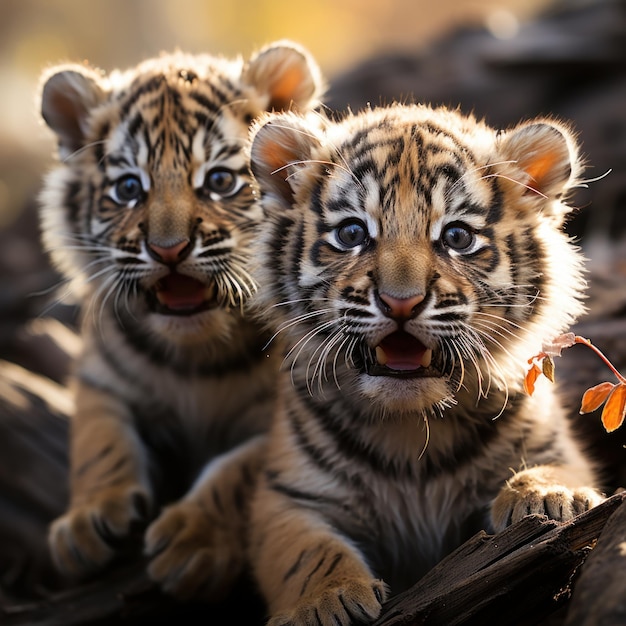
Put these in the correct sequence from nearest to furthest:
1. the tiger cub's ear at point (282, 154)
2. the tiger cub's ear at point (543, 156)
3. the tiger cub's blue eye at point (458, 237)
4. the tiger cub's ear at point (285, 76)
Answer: the tiger cub's blue eye at point (458, 237)
the tiger cub's ear at point (543, 156)
the tiger cub's ear at point (282, 154)
the tiger cub's ear at point (285, 76)

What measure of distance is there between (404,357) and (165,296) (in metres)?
1.02

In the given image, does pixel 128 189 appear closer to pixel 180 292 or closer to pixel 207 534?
pixel 180 292

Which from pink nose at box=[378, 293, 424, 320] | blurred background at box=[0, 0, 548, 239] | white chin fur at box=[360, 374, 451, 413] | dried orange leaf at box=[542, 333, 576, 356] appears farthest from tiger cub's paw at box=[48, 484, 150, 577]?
blurred background at box=[0, 0, 548, 239]

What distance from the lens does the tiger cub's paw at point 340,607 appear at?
2260 millimetres

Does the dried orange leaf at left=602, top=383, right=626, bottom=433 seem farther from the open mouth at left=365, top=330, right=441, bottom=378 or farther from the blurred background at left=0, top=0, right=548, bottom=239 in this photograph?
the blurred background at left=0, top=0, right=548, bottom=239

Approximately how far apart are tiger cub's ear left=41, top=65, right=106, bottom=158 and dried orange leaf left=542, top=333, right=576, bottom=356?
77.4 inches

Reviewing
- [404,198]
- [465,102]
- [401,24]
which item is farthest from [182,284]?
[401,24]

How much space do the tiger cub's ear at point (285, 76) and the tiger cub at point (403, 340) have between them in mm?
526

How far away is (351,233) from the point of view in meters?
2.54

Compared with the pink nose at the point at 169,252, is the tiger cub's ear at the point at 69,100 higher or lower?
higher

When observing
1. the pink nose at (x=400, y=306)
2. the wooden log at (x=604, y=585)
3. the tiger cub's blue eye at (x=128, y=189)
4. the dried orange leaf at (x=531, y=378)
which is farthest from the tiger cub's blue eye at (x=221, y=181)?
the wooden log at (x=604, y=585)

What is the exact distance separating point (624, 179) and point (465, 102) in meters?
1.48

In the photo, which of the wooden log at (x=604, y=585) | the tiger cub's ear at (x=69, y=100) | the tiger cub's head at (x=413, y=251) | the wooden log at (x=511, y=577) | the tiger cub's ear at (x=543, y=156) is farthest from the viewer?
the tiger cub's ear at (x=69, y=100)

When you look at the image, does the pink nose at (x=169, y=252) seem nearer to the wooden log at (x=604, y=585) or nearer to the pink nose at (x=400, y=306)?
the pink nose at (x=400, y=306)
